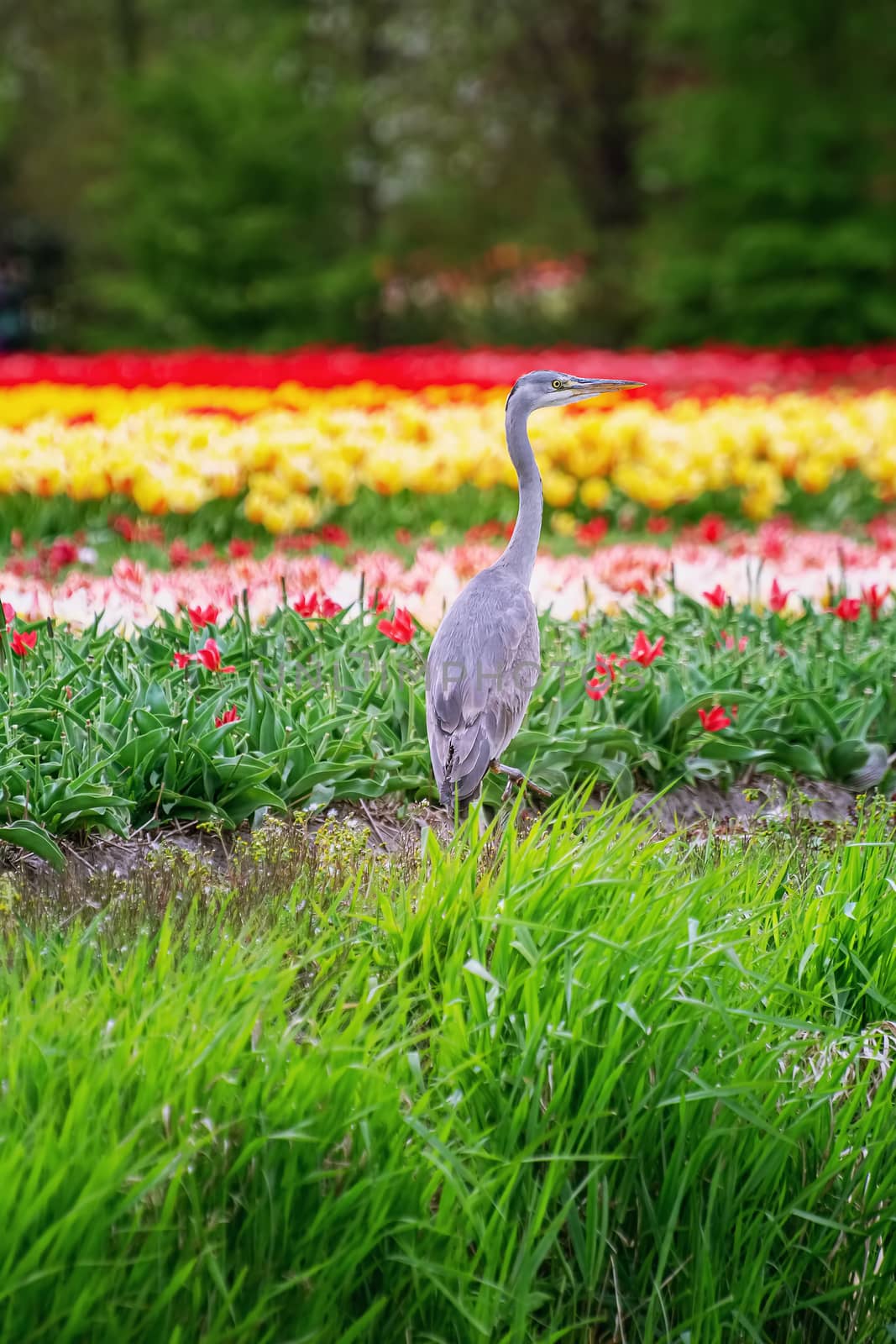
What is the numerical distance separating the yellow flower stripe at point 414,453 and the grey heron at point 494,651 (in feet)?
10.7

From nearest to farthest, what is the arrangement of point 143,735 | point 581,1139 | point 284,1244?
1. point 284,1244
2. point 581,1139
3. point 143,735

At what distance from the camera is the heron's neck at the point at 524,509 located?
3.59 meters

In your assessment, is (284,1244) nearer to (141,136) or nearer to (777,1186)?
(777,1186)

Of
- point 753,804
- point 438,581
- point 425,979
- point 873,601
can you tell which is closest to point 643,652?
point 753,804

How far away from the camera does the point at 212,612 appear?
4352 mm

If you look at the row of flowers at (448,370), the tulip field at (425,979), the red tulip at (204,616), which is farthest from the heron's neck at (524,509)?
the row of flowers at (448,370)

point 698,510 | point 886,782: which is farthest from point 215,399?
point 886,782

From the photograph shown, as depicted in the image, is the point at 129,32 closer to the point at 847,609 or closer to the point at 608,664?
the point at 847,609

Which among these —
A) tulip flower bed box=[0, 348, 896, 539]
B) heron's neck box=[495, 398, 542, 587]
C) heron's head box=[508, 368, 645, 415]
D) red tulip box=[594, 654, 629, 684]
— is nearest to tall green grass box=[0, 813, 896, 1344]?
heron's neck box=[495, 398, 542, 587]

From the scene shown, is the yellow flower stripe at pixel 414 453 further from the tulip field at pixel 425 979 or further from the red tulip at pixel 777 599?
the red tulip at pixel 777 599

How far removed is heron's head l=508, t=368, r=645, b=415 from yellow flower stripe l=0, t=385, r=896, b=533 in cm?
324

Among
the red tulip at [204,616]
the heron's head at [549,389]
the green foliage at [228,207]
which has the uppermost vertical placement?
the green foliage at [228,207]

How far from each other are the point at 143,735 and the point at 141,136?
19290mm

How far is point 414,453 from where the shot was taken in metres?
7.52
